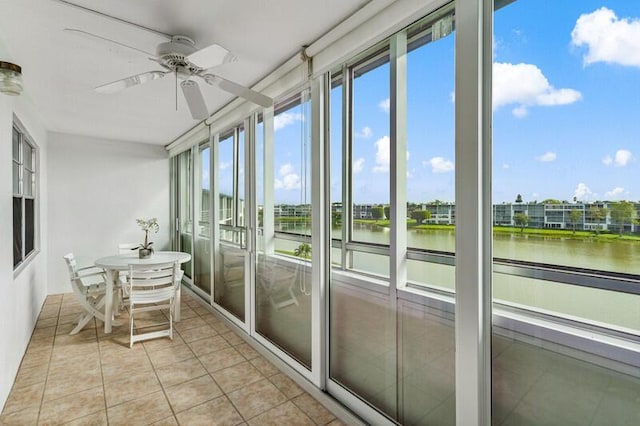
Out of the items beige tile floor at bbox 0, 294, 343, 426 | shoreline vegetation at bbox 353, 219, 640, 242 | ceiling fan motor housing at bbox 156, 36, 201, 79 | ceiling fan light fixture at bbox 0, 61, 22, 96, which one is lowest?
beige tile floor at bbox 0, 294, 343, 426

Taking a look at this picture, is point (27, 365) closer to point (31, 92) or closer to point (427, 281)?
point (31, 92)

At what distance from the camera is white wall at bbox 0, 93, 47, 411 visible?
2.19 metres

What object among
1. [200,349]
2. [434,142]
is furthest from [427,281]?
[200,349]

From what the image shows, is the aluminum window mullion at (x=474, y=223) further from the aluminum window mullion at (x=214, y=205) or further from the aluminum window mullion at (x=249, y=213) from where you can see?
the aluminum window mullion at (x=214, y=205)

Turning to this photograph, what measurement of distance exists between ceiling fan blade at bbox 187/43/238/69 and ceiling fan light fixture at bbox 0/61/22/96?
1.07 metres

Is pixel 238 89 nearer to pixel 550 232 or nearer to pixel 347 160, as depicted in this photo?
pixel 347 160

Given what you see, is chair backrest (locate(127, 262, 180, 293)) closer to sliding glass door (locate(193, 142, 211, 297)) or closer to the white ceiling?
sliding glass door (locate(193, 142, 211, 297))

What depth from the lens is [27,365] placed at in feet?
9.04

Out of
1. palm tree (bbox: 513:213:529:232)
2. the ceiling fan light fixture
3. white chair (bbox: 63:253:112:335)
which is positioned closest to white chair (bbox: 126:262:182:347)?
white chair (bbox: 63:253:112:335)

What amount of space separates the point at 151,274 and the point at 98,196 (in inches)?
118

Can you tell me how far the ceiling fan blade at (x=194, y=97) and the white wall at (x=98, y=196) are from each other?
3848 mm

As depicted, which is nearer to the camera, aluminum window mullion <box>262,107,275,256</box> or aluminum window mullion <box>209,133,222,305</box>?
aluminum window mullion <box>262,107,275,256</box>

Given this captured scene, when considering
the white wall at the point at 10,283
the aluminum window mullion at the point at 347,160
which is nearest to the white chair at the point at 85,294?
the white wall at the point at 10,283

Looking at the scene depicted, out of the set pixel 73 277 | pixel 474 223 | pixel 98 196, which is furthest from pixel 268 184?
pixel 98 196
